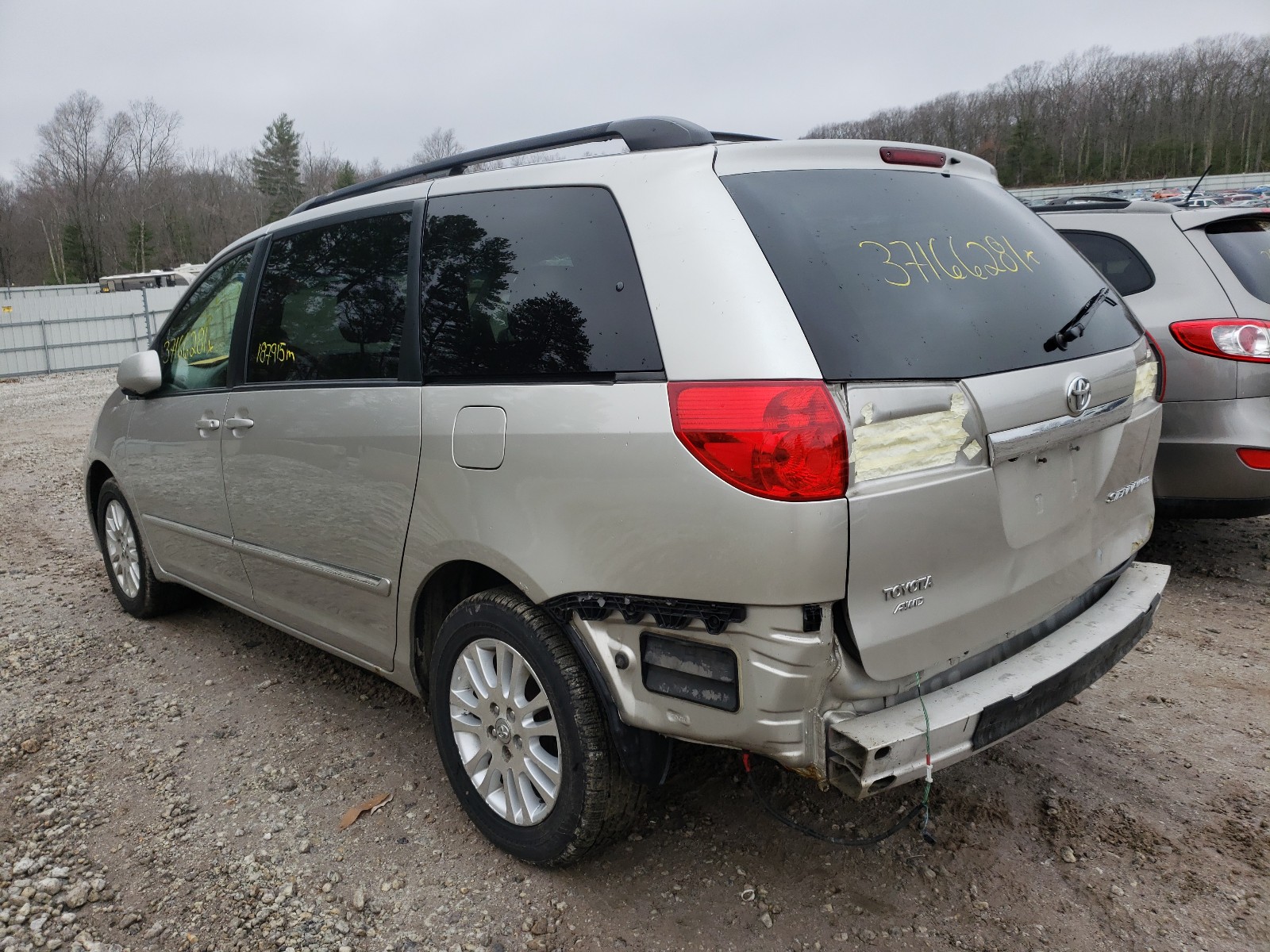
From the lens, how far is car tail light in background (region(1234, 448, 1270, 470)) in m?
4.23

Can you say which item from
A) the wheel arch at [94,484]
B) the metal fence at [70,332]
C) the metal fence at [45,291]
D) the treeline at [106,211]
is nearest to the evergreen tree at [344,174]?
the treeline at [106,211]

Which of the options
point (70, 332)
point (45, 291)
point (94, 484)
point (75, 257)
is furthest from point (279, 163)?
point (94, 484)

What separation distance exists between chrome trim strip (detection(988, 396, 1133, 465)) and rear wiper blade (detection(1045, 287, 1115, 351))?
0.18 m

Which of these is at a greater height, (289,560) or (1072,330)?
(1072,330)

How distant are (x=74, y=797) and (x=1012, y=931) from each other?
9.50ft

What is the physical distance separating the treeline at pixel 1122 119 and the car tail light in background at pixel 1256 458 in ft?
191

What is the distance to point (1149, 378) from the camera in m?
2.73

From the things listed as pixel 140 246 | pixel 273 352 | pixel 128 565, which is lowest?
pixel 128 565

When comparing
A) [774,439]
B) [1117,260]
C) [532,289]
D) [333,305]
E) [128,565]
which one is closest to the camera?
[774,439]

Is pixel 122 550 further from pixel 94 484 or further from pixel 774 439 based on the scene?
pixel 774 439

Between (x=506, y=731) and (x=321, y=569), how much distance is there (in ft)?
3.23

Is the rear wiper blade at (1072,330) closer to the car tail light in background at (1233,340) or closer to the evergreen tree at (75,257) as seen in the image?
the car tail light in background at (1233,340)

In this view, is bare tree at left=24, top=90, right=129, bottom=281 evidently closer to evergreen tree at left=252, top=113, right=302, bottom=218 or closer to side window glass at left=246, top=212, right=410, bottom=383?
evergreen tree at left=252, top=113, right=302, bottom=218

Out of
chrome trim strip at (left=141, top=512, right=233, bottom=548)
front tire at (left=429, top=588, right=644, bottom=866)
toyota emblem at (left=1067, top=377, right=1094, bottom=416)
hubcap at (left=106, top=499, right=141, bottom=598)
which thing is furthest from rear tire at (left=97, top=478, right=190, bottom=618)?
toyota emblem at (left=1067, top=377, right=1094, bottom=416)
